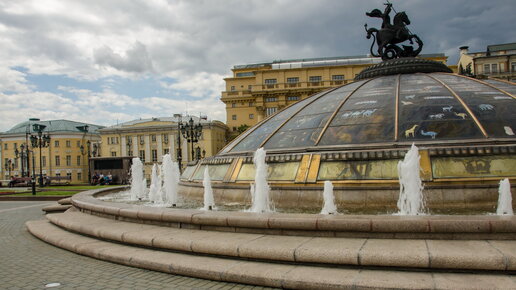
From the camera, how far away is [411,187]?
649cm

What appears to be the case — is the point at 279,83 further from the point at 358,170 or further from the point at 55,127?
the point at 358,170

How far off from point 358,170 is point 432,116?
2313 mm

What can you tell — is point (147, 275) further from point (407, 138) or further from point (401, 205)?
point (407, 138)

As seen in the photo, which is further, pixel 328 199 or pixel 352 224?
pixel 328 199

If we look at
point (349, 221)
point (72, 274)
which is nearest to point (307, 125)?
point (349, 221)

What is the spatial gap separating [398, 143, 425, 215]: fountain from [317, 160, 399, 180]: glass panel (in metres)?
0.26

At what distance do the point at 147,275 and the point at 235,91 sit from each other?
174 feet

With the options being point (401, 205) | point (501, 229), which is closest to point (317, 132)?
point (401, 205)

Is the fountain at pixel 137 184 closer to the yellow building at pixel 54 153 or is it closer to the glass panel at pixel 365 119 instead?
the glass panel at pixel 365 119

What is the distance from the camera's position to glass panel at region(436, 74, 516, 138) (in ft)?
24.9

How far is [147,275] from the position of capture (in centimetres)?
475

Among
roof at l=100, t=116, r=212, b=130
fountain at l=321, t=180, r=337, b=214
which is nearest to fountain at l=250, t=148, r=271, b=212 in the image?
fountain at l=321, t=180, r=337, b=214

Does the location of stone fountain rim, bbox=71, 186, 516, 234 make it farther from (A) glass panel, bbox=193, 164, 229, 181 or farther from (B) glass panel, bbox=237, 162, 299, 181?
(A) glass panel, bbox=193, 164, 229, 181

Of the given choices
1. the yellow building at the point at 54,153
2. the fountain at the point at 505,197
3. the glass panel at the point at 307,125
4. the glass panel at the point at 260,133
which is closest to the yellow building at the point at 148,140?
the yellow building at the point at 54,153
